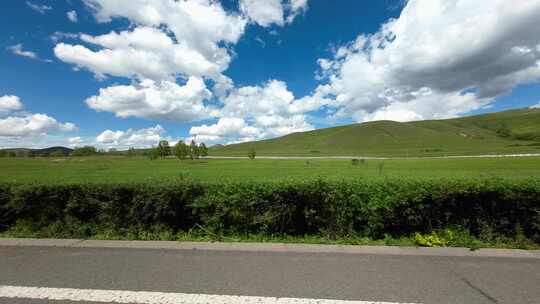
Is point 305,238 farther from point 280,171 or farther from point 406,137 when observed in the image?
point 406,137

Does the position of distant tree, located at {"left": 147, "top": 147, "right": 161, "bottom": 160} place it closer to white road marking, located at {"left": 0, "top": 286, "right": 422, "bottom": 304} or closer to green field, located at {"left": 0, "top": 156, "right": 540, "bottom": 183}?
green field, located at {"left": 0, "top": 156, "right": 540, "bottom": 183}

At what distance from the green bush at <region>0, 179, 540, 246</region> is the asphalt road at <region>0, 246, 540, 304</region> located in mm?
814

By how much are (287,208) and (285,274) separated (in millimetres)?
1551

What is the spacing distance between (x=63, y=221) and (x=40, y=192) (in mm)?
815

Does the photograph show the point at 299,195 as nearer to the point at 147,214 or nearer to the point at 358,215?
the point at 358,215

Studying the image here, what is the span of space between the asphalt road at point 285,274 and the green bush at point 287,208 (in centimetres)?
81

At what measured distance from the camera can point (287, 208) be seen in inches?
190

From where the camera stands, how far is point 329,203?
4754 millimetres

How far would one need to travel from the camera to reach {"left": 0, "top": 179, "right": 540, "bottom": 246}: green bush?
14.7 ft

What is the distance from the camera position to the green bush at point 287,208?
448 cm

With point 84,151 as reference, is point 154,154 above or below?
below

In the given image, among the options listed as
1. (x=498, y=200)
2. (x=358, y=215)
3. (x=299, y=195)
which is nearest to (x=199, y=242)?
(x=299, y=195)

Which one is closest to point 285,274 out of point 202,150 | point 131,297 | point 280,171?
point 131,297

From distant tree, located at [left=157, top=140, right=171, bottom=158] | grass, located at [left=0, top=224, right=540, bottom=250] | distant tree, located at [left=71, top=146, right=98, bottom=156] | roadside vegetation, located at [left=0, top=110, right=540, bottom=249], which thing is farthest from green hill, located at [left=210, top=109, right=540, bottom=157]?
grass, located at [left=0, top=224, right=540, bottom=250]
